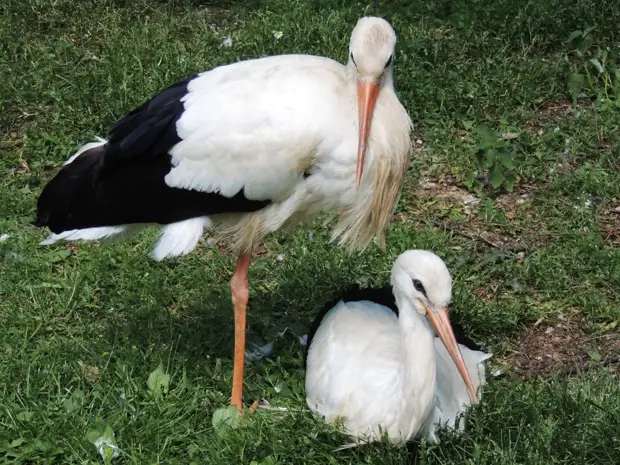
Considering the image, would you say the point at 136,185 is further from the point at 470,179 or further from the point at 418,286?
the point at 470,179

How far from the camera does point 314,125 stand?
12.1 ft

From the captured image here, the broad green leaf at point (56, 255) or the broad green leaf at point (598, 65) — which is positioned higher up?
the broad green leaf at point (598, 65)

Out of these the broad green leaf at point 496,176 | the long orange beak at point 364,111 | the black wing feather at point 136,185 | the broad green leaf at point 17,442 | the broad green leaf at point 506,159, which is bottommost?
the broad green leaf at point 496,176

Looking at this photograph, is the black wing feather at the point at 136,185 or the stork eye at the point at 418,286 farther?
the black wing feather at the point at 136,185

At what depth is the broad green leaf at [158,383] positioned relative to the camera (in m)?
4.06

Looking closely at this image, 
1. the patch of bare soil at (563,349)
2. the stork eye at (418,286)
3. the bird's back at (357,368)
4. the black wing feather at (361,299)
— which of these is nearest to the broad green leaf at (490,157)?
the patch of bare soil at (563,349)

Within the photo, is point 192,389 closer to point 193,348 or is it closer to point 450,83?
point 193,348

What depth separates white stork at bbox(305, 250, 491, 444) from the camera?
11.7ft

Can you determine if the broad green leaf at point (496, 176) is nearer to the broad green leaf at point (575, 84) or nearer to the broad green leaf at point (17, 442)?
the broad green leaf at point (575, 84)

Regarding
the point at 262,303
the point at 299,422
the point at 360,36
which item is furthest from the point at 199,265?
the point at 360,36

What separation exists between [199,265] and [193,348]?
2.19 feet

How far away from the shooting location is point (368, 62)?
3.71 metres

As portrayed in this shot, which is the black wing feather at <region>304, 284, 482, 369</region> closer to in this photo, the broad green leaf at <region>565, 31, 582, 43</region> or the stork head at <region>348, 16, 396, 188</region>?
the stork head at <region>348, 16, 396, 188</region>

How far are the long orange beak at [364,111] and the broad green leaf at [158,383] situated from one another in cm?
108
